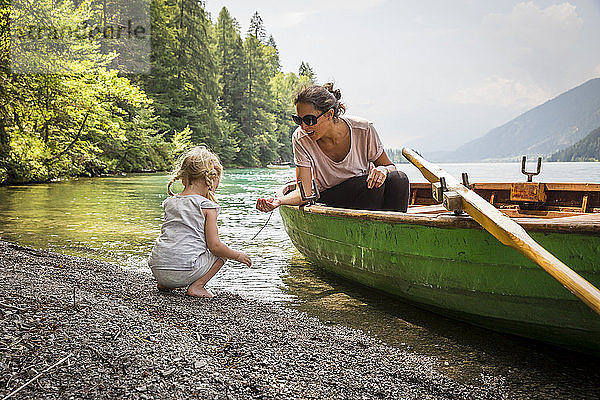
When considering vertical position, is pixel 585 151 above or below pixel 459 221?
above

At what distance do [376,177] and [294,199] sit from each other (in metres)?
0.88

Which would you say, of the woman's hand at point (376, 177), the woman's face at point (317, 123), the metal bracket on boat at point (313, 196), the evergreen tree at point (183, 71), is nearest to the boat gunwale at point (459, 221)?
the metal bracket on boat at point (313, 196)

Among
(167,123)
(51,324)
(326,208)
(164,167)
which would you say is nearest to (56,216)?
(326,208)

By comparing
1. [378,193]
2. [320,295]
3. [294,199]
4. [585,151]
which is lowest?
[320,295]

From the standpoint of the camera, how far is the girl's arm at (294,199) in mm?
4270

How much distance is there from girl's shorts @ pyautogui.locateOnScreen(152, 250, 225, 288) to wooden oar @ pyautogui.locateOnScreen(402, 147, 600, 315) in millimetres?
1714

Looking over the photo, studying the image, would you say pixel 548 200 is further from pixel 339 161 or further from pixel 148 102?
pixel 148 102

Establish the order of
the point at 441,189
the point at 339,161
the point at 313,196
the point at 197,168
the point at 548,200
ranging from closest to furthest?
the point at 441,189 < the point at 197,168 < the point at 313,196 < the point at 339,161 < the point at 548,200

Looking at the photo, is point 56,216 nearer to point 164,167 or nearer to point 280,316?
point 280,316

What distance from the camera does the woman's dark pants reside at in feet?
14.4

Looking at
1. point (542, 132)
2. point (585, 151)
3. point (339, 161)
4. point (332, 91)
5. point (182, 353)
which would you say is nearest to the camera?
point (182, 353)

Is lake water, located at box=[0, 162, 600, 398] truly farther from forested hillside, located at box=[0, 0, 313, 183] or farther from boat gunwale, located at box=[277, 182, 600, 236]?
forested hillside, located at box=[0, 0, 313, 183]

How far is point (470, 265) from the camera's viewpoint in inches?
117

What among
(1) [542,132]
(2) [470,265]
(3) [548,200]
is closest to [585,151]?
(1) [542,132]
